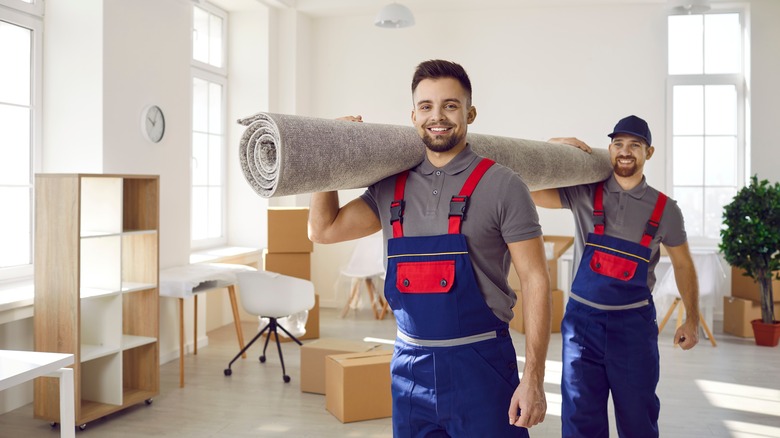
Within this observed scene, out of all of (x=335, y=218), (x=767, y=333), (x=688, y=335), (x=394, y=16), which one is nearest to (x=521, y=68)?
(x=394, y=16)

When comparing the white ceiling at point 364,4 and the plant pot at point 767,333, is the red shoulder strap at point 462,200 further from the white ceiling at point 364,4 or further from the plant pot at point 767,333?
the white ceiling at point 364,4

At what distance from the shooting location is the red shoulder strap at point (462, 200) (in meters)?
1.94

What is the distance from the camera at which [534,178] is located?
8.18ft

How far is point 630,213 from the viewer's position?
3129mm

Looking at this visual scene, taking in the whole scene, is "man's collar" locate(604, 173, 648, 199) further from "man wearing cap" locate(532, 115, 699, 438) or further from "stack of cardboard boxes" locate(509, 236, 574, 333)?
"stack of cardboard boxes" locate(509, 236, 574, 333)

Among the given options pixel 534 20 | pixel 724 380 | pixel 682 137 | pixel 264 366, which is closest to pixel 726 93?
pixel 682 137

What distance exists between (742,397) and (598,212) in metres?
2.49

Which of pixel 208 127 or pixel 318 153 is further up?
pixel 208 127

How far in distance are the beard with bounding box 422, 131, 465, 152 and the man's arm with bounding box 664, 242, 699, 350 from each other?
5.64 ft

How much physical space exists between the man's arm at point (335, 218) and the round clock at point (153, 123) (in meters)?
3.62

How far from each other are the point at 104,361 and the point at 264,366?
1402 mm

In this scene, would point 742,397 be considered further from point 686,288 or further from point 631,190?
point 631,190

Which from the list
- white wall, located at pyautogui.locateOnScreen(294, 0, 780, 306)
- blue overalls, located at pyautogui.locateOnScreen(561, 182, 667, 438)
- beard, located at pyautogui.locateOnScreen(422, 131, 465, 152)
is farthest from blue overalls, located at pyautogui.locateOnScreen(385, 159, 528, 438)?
white wall, located at pyautogui.locateOnScreen(294, 0, 780, 306)

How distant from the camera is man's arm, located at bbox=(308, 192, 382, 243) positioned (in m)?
2.15
